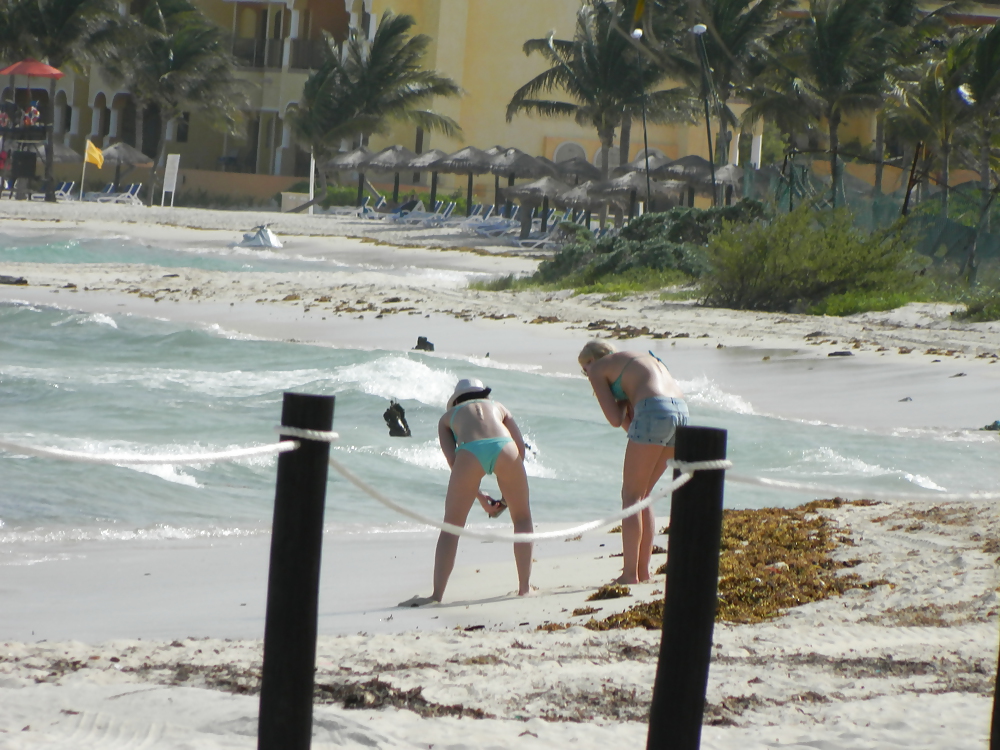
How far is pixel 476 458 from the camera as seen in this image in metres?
5.31

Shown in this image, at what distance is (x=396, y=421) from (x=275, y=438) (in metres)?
1.05

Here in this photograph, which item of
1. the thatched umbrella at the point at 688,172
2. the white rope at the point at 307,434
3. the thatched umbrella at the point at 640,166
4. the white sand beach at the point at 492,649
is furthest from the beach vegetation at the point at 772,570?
the thatched umbrella at the point at 640,166

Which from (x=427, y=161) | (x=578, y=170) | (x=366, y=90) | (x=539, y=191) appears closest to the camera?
(x=539, y=191)

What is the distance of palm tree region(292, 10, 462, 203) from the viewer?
129ft

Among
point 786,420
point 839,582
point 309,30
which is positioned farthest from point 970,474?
point 309,30

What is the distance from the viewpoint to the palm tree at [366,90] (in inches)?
1551

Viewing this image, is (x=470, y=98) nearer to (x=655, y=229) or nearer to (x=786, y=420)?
(x=655, y=229)

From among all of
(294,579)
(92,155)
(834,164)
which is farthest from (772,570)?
(92,155)

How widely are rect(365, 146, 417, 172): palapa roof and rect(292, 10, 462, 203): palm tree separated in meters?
2.63

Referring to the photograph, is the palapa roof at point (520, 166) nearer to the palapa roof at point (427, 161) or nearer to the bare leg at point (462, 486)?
the palapa roof at point (427, 161)

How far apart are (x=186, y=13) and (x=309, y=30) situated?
6319 millimetres

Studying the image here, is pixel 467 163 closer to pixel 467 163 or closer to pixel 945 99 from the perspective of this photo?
pixel 467 163

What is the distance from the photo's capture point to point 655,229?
79.6 ft

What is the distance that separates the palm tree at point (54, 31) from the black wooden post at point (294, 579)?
3823 cm
